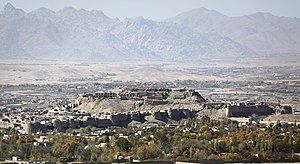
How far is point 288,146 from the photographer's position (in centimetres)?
3616

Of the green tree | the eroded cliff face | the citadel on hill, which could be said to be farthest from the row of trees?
the eroded cliff face

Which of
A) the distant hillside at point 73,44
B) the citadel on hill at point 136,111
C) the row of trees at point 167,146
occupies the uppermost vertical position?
the row of trees at point 167,146

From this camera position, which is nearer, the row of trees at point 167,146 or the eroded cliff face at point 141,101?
the row of trees at point 167,146

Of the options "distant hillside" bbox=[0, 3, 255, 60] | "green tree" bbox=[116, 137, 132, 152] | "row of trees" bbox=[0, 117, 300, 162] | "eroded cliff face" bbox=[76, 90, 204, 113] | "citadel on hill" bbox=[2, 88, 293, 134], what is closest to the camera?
"row of trees" bbox=[0, 117, 300, 162]

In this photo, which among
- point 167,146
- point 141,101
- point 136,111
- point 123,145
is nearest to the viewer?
point 123,145

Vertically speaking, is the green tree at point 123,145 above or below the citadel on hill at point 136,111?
above

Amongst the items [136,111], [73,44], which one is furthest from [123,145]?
[73,44]

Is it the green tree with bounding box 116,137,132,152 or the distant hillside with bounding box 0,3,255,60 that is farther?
the distant hillside with bounding box 0,3,255,60

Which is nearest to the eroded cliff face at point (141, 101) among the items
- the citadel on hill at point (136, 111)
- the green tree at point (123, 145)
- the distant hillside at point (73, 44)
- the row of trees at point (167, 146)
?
the citadel on hill at point (136, 111)

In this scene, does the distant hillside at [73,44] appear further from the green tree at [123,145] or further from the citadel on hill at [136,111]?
the green tree at [123,145]

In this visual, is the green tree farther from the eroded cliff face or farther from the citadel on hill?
the eroded cliff face

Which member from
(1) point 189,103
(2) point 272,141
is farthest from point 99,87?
(2) point 272,141

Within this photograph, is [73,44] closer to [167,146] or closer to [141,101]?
[141,101]

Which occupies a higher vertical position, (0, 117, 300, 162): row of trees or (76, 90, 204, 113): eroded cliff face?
(0, 117, 300, 162): row of trees
